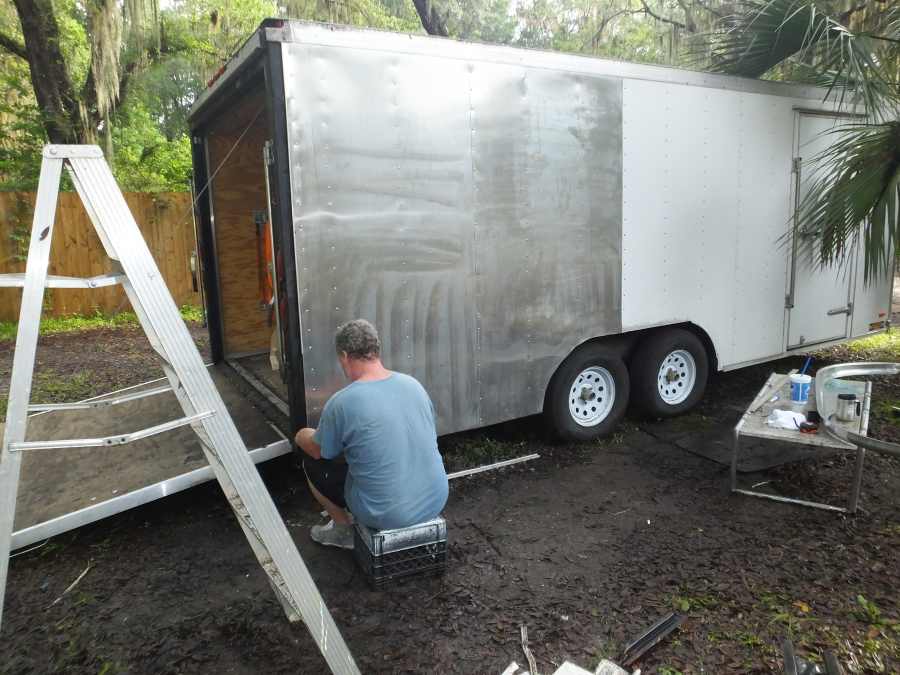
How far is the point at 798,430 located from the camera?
371 centimetres

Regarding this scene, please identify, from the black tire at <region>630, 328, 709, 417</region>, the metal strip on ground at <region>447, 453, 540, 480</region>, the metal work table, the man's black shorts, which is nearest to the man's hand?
the man's black shorts

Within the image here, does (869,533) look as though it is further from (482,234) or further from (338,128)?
(338,128)

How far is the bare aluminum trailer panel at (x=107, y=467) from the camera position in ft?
10.4

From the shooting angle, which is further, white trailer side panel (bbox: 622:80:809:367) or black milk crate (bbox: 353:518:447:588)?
white trailer side panel (bbox: 622:80:809:367)

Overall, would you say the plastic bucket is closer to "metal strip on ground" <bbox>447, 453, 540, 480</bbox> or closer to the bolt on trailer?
the bolt on trailer

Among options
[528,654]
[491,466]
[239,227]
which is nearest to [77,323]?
[239,227]

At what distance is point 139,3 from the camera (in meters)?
8.74

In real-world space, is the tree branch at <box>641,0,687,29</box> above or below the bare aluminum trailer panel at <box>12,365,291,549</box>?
above

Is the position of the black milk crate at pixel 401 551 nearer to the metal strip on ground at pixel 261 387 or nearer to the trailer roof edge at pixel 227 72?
the metal strip on ground at pixel 261 387

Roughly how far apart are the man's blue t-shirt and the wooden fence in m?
7.28

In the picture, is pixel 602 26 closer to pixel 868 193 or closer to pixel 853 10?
pixel 853 10

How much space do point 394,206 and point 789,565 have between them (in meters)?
2.91

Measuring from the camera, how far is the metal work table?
359 centimetres

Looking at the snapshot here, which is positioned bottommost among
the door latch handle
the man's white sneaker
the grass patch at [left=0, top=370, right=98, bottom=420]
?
the man's white sneaker
